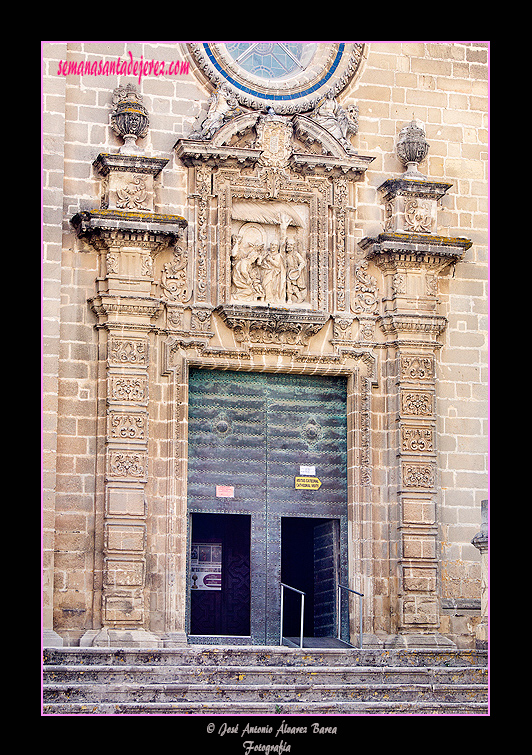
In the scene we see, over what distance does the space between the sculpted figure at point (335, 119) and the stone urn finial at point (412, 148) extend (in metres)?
0.65

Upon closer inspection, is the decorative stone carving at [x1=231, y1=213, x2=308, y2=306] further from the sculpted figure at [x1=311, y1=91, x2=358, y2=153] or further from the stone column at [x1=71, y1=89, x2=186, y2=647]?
the sculpted figure at [x1=311, y1=91, x2=358, y2=153]

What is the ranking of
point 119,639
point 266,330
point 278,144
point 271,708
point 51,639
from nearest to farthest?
point 271,708 < point 51,639 < point 119,639 < point 266,330 < point 278,144

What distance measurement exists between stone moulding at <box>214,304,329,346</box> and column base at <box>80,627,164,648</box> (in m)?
3.80

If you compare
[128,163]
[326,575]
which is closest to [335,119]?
[128,163]

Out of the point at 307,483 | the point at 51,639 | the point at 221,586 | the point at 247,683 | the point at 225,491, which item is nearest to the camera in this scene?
the point at 247,683

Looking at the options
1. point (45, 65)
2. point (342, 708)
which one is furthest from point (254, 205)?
point (342, 708)

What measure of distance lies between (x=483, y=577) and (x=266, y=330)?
4002 millimetres

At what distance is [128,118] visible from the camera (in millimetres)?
15477

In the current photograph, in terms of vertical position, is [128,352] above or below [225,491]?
above

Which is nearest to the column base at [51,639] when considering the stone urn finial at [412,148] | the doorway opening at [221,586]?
the doorway opening at [221,586]

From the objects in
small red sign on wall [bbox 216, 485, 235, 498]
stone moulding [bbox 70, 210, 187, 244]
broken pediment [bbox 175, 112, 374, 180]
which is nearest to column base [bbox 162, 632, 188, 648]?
small red sign on wall [bbox 216, 485, 235, 498]

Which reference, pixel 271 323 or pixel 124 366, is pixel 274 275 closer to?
pixel 271 323

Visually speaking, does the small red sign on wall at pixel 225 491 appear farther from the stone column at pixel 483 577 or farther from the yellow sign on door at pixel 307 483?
the stone column at pixel 483 577

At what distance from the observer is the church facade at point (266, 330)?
49.0 ft
